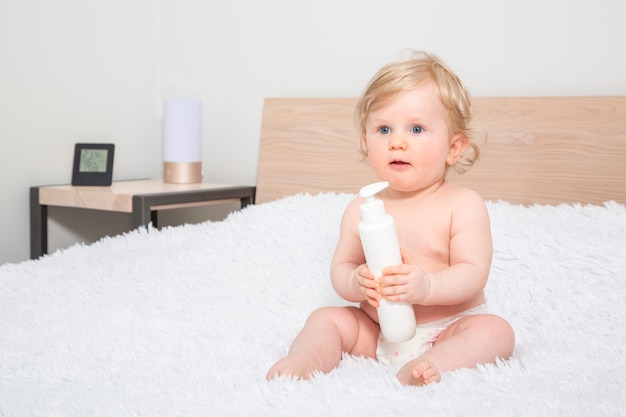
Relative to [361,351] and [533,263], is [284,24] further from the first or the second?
[361,351]

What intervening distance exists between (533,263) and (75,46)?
152cm

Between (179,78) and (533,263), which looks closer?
(533,263)

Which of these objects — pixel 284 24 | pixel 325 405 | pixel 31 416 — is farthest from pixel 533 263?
pixel 284 24

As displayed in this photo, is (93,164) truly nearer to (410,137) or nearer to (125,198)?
(125,198)

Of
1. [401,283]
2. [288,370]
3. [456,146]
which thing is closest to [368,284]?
[401,283]

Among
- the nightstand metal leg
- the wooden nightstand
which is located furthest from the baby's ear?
the nightstand metal leg

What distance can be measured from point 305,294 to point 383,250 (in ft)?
1.49

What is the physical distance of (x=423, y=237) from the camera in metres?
1.06

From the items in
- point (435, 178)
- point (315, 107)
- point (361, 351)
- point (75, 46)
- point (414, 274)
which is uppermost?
point (75, 46)

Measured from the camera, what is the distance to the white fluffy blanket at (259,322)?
0.81 metres

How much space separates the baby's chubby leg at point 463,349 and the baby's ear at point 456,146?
24 cm

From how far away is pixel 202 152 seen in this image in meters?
2.44

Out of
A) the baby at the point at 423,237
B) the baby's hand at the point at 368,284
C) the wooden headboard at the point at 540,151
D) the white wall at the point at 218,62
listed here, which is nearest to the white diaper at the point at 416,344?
the baby at the point at 423,237

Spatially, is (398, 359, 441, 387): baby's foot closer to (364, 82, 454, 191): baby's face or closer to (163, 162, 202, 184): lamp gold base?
(364, 82, 454, 191): baby's face
